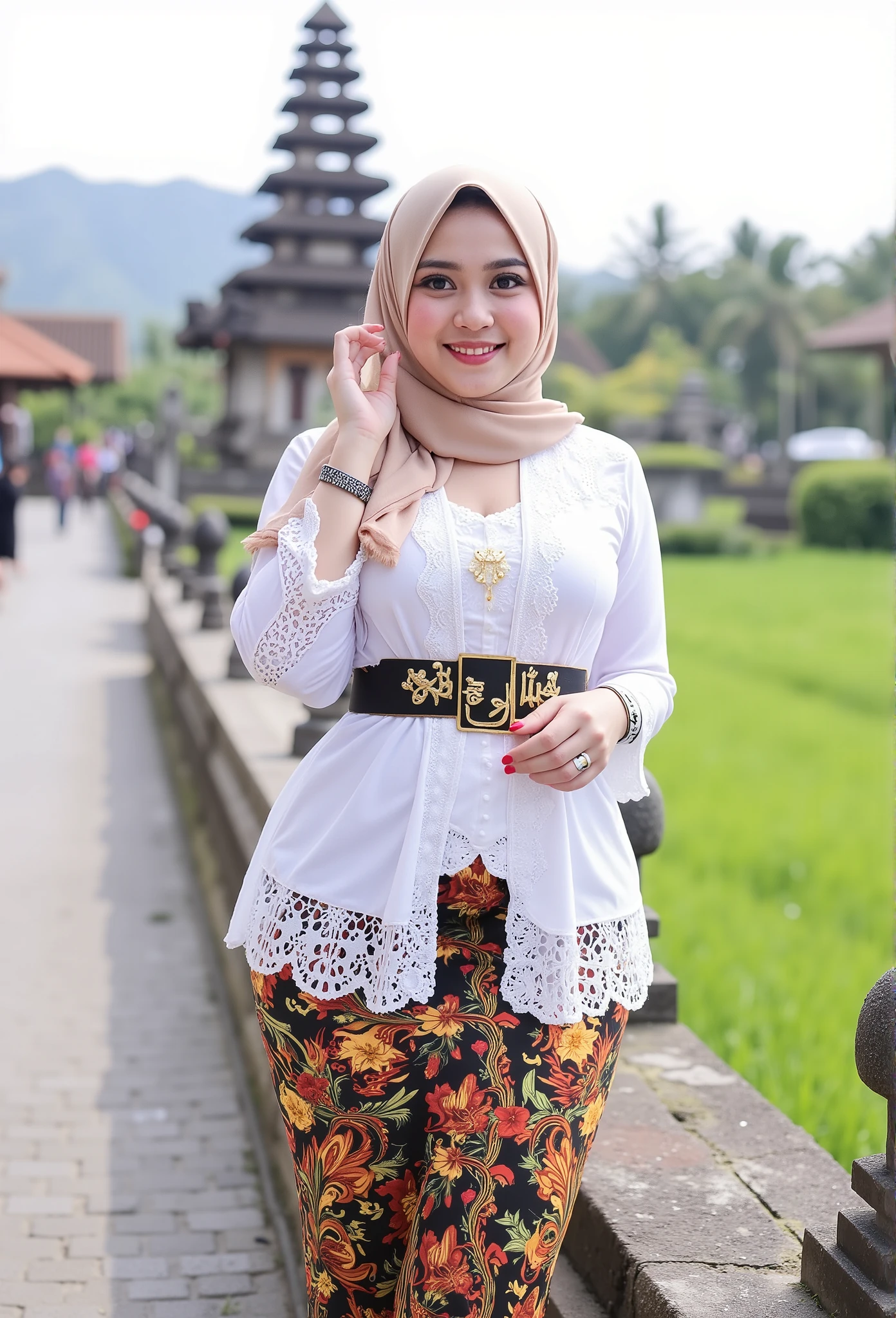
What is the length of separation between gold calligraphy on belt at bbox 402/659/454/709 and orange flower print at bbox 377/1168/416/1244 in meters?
0.63

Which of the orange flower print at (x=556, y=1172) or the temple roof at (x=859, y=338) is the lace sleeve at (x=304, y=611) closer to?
the orange flower print at (x=556, y=1172)

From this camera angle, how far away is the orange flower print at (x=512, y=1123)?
180 centimetres

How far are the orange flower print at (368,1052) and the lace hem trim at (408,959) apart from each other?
5 centimetres

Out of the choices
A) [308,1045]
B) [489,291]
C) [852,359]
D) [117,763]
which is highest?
[852,359]

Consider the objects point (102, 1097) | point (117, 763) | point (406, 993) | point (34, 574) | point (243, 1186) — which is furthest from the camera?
point (34, 574)

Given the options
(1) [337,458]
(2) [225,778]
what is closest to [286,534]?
(1) [337,458]

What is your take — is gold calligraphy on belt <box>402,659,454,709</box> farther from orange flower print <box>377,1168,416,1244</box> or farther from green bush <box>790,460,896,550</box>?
green bush <box>790,460,896,550</box>

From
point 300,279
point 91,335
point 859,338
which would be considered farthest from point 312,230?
point 91,335

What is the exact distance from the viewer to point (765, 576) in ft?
68.7

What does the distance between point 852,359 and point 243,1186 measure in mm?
65677

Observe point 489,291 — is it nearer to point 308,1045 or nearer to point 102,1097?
point 308,1045

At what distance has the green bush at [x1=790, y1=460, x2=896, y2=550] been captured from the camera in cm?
2558

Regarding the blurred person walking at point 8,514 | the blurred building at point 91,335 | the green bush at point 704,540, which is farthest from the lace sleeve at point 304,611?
the blurred building at point 91,335

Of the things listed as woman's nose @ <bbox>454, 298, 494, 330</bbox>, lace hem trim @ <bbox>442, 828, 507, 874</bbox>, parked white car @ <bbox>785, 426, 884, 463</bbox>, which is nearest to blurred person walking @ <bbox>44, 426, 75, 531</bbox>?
parked white car @ <bbox>785, 426, 884, 463</bbox>
